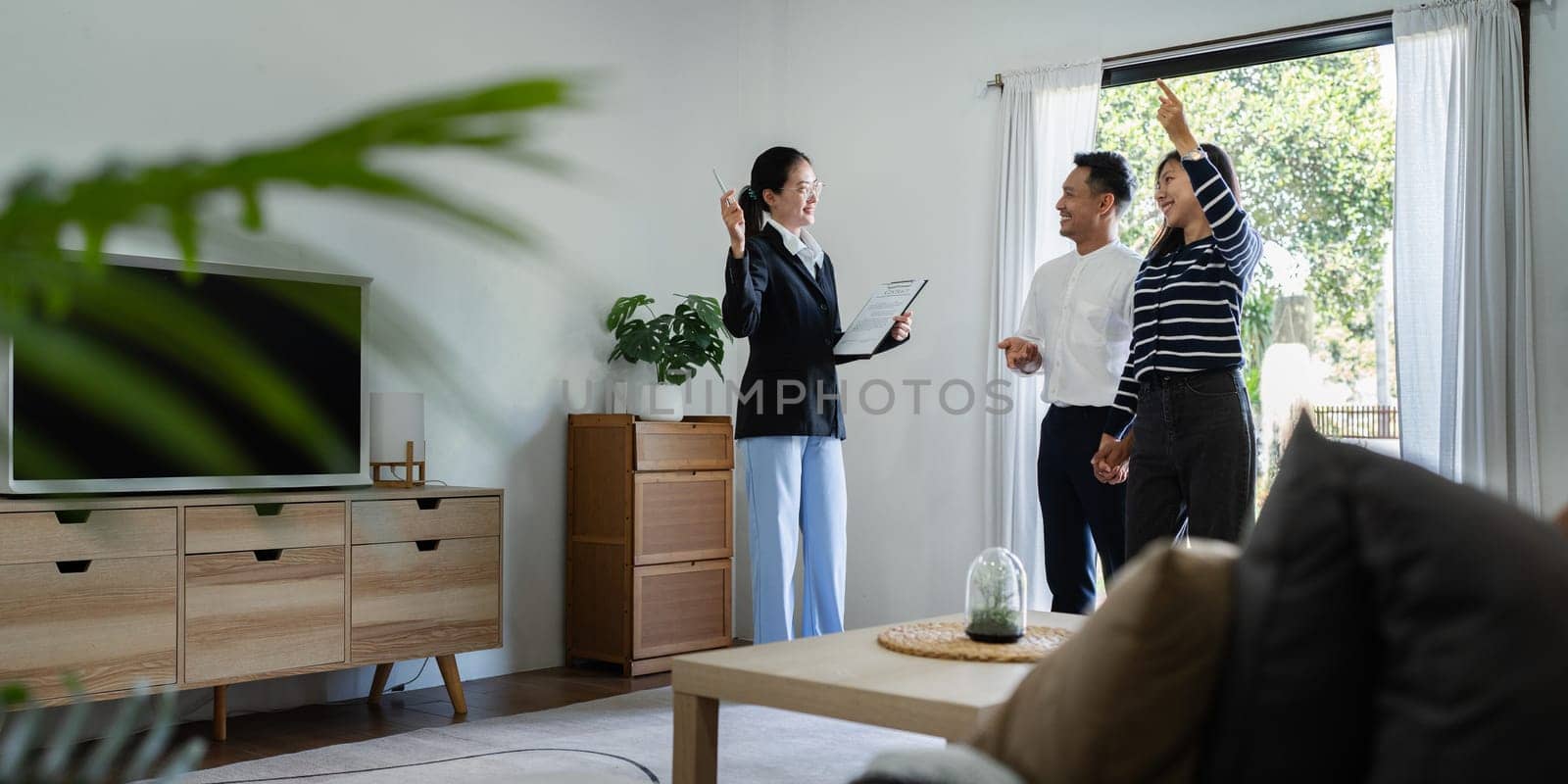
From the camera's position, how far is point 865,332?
12.3ft

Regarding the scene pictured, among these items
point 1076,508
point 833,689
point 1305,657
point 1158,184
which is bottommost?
point 833,689

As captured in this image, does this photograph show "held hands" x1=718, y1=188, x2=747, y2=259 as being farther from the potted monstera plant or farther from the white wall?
the potted monstera plant

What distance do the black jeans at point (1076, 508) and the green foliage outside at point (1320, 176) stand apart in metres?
0.97

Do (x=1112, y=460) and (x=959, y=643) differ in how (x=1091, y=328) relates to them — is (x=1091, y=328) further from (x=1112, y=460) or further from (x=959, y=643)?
(x=959, y=643)

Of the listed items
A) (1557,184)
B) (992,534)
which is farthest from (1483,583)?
(992,534)

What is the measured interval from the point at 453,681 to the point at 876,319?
161 cm

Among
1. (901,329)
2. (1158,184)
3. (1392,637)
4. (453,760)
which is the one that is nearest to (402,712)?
(453,760)

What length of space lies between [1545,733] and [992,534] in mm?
3973

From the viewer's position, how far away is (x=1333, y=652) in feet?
2.36

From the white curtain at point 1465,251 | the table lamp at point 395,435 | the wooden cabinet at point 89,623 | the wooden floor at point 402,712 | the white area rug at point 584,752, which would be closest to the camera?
the wooden cabinet at point 89,623

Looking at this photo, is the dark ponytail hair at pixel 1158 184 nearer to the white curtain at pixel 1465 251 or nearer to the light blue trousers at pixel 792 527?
the white curtain at pixel 1465 251

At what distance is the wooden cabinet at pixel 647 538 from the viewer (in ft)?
14.3

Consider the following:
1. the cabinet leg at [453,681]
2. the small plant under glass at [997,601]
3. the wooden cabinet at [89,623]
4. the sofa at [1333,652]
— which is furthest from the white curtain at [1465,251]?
the wooden cabinet at [89,623]

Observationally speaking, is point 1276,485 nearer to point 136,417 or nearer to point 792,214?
point 136,417
